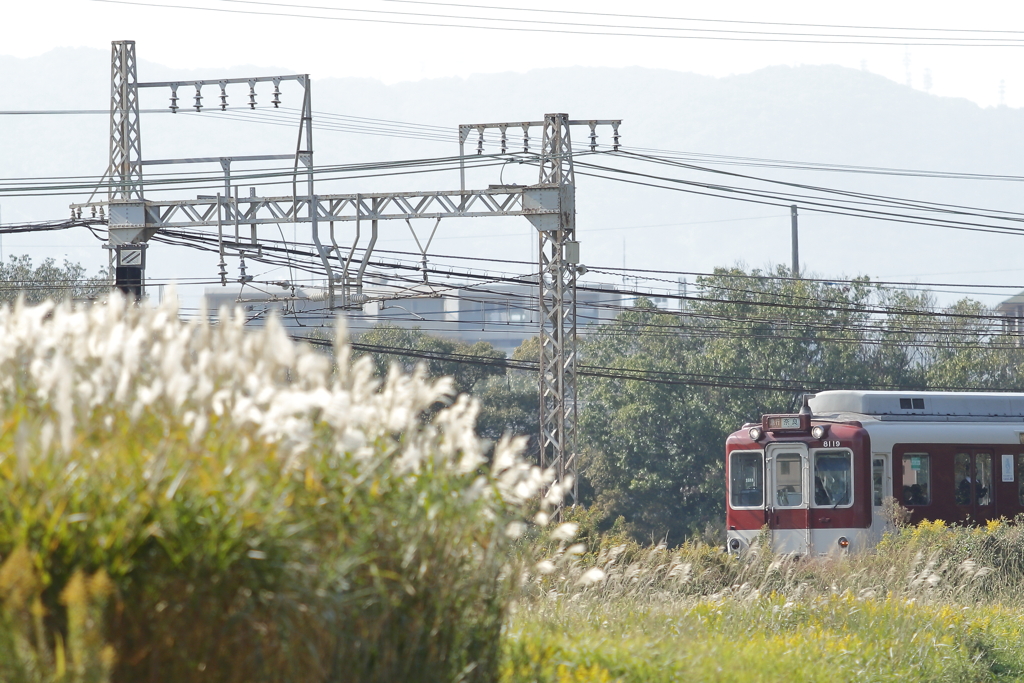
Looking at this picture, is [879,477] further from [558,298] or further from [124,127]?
[124,127]

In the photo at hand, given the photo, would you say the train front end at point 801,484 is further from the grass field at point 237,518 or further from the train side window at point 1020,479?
the grass field at point 237,518

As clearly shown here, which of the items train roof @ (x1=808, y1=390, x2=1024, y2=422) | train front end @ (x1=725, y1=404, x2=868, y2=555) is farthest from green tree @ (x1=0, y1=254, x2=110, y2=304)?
train roof @ (x1=808, y1=390, x2=1024, y2=422)

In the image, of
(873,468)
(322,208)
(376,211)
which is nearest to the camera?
(873,468)

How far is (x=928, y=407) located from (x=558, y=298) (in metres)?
6.43

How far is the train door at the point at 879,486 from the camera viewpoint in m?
19.0

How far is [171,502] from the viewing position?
405 centimetres

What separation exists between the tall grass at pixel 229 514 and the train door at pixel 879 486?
1465 centimetres

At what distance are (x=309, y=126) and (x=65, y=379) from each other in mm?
20245

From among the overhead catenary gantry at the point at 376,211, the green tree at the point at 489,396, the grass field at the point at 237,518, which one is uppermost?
the overhead catenary gantry at the point at 376,211

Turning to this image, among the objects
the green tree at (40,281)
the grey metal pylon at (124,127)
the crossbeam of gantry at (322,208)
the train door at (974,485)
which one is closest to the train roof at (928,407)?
the train door at (974,485)

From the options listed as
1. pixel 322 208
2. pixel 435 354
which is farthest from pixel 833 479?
pixel 435 354

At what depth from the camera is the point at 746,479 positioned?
66.4ft

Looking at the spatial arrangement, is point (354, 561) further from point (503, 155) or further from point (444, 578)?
point (503, 155)

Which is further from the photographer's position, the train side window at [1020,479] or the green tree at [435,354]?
the green tree at [435,354]
